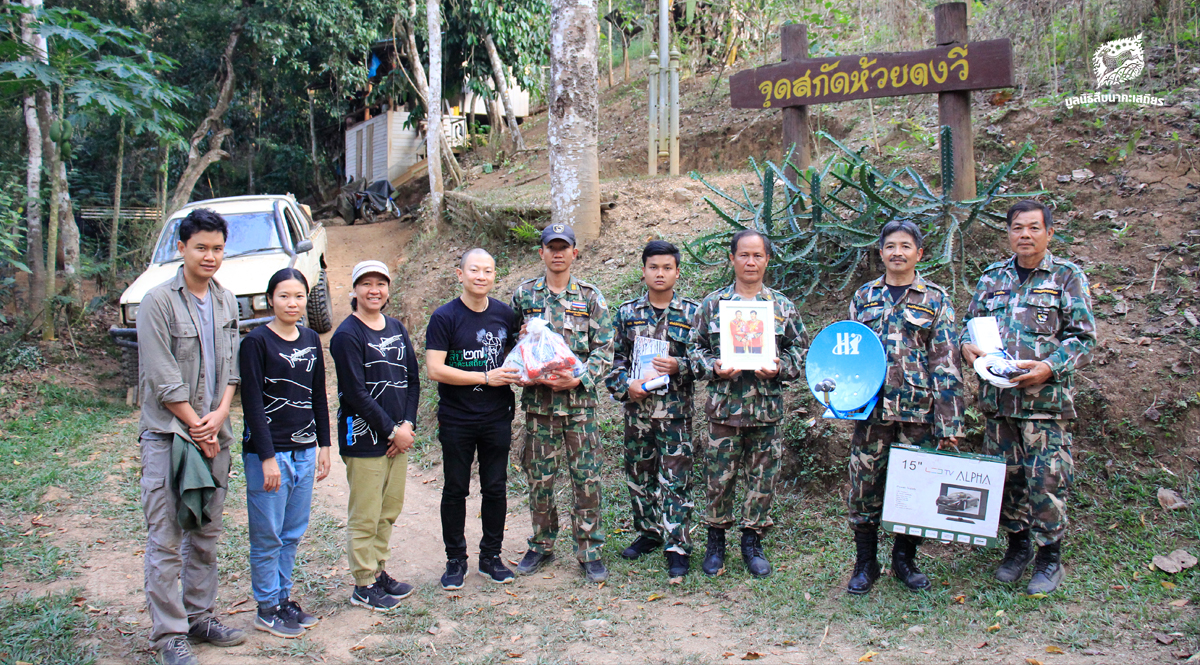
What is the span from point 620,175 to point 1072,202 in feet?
28.2

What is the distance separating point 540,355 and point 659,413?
0.78 meters

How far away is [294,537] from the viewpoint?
12.8ft

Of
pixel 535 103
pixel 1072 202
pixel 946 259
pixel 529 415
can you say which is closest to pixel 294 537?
pixel 529 415

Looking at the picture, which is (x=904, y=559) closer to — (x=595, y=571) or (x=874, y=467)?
(x=874, y=467)

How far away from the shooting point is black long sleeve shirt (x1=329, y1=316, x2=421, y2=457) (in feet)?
12.9

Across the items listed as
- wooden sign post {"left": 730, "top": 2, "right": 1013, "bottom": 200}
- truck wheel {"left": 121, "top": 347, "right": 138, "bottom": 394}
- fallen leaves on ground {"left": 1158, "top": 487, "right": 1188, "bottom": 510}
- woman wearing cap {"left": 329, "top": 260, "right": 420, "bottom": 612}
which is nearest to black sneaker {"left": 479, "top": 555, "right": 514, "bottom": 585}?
woman wearing cap {"left": 329, "top": 260, "right": 420, "bottom": 612}

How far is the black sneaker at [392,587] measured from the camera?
13.8 feet

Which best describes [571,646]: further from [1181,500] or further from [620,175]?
[620,175]

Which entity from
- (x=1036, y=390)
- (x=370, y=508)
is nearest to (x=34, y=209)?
(x=370, y=508)

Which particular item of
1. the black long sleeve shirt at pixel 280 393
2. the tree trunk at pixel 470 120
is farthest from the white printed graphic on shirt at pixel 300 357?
the tree trunk at pixel 470 120

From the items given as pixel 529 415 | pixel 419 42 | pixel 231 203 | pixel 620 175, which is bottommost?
pixel 529 415

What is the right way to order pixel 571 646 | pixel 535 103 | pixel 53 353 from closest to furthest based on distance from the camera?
pixel 571 646, pixel 53 353, pixel 535 103

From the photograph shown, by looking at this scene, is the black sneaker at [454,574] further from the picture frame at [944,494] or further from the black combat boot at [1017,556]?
the black combat boot at [1017,556]

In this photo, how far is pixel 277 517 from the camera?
3.78 metres
